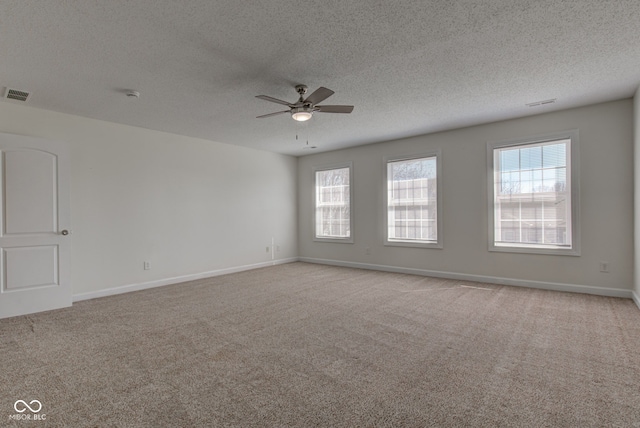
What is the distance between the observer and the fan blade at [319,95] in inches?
115

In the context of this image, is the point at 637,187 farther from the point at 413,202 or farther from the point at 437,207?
the point at 413,202

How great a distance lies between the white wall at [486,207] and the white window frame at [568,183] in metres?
0.07

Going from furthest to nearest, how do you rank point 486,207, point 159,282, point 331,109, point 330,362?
point 159,282 < point 486,207 < point 331,109 < point 330,362

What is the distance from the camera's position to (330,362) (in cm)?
246

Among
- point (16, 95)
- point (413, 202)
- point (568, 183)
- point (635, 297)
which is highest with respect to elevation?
point (16, 95)

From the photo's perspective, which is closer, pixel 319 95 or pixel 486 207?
pixel 319 95

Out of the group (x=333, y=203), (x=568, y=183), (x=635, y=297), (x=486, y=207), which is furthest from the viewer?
(x=333, y=203)

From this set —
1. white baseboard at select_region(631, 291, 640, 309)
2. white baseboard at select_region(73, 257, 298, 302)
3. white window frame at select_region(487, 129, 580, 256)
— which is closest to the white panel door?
white baseboard at select_region(73, 257, 298, 302)

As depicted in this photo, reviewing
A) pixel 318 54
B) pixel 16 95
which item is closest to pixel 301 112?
pixel 318 54

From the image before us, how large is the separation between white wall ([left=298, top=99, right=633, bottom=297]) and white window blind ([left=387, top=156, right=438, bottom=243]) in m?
0.19

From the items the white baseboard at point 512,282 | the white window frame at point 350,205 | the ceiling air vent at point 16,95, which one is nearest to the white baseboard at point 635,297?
the white baseboard at point 512,282

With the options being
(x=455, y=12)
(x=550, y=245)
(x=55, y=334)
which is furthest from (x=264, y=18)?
(x=550, y=245)

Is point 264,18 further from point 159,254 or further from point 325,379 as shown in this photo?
point 159,254

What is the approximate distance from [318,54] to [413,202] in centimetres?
380
